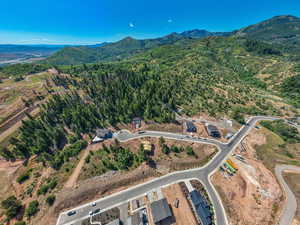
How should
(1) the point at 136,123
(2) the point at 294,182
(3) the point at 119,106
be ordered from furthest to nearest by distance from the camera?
1. (3) the point at 119,106
2. (1) the point at 136,123
3. (2) the point at 294,182

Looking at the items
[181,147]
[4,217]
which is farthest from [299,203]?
[4,217]

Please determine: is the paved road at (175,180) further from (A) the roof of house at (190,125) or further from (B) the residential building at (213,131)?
(A) the roof of house at (190,125)

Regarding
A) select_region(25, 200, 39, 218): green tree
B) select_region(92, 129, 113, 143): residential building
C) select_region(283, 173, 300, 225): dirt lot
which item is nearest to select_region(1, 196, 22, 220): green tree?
select_region(25, 200, 39, 218): green tree

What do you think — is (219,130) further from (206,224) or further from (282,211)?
(206,224)

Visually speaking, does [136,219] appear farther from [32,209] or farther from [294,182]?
[294,182]

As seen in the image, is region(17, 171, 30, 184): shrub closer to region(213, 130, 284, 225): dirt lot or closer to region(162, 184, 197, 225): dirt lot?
region(162, 184, 197, 225): dirt lot

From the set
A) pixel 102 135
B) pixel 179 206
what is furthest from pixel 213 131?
pixel 102 135

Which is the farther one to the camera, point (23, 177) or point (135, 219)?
point (23, 177)
